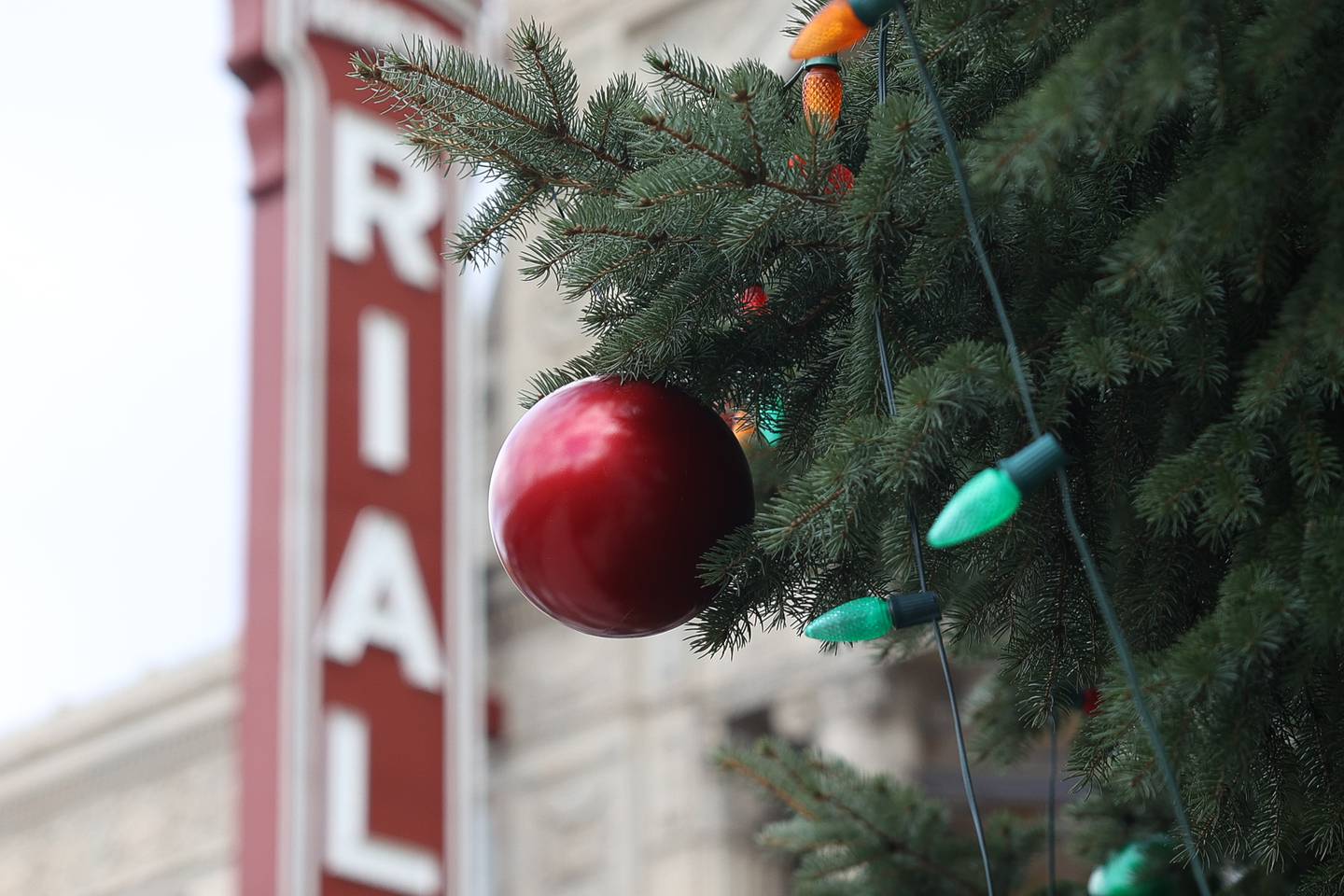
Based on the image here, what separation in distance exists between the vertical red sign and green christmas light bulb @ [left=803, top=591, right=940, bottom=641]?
6961mm

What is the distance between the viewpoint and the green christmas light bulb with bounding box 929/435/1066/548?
1514 mm

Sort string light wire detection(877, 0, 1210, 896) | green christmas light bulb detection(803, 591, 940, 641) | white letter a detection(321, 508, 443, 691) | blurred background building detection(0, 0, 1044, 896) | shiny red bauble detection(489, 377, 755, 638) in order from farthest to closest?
blurred background building detection(0, 0, 1044, 896) → white letter a detection(321, 508, 443, 691) → shiny red bauble detection(489, 377, 755, 638) → green christmas light bulb detection(803, 591, 940, 641) → string light wire detection(877, 0, 1210, 896)

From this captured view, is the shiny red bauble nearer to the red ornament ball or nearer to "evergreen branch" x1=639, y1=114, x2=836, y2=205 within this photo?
the red ornament ball

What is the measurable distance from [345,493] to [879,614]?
25.5ft

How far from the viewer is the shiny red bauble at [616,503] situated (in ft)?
6.18

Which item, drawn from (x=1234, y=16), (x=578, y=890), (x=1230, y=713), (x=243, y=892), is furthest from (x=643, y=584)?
(x=578, y=890)

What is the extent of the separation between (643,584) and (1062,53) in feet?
2.29

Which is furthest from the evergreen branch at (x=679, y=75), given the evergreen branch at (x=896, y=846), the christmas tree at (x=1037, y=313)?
the evergreen branch at (x=896, y=846)

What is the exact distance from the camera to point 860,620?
1.68 m

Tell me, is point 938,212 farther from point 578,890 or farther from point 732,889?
point 578,890

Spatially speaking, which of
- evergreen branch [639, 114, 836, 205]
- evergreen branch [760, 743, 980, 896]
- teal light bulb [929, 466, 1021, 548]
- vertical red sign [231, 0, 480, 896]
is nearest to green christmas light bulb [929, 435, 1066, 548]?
teal light bulb [929, 466, 1021, 548]

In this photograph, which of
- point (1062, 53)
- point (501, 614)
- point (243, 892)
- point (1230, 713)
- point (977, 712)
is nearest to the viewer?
point (1230, 713)

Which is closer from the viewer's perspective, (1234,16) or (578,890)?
(1234,16)

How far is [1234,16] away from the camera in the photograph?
169 centimetres
